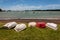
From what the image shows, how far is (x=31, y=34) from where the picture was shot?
17062 millimetres

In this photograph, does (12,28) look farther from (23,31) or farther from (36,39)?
(36,39)

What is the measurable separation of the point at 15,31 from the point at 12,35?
A: 3.20ft

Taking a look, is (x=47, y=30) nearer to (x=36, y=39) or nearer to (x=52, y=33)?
(x=52, y=33)

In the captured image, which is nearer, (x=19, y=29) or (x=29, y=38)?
(x=29, y=38)

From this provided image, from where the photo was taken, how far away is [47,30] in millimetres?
18016

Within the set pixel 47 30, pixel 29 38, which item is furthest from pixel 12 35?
pixel 47 30

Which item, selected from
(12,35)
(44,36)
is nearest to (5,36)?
(12,35)

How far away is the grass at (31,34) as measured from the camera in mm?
16297

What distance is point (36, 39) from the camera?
633 inches

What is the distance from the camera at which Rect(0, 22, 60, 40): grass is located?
16.3m

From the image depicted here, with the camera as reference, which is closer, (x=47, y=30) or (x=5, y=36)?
(x=5, y=36)

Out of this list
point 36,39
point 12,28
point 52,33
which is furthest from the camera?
point 12,28

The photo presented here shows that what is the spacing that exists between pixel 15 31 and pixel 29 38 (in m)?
2.14

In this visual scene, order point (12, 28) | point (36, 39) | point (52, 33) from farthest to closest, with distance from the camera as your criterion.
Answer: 1. point (12, 28)
2. point (52, 33)
3. point (36, 39)
